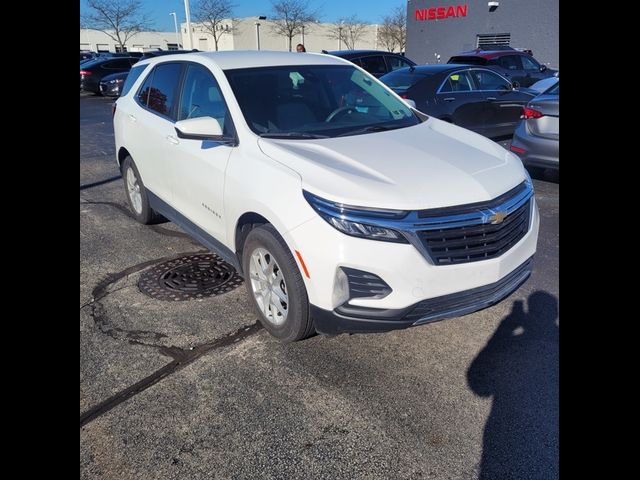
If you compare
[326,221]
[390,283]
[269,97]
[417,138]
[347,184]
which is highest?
[269,97]

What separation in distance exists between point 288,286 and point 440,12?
31.8 meters

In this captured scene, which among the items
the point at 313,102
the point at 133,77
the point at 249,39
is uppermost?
the point at 249,39

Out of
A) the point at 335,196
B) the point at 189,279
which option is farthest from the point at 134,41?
the point at 335,196

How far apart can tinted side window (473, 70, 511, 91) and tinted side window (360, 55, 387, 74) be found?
463 cm

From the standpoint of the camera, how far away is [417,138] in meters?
3.51

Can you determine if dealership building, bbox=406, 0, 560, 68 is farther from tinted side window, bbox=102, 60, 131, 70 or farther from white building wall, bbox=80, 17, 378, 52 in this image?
white building wall, bbox=80, 17, 378, 52

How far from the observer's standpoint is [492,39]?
28234 millimetres

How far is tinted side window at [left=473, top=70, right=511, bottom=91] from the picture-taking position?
859 centimetres

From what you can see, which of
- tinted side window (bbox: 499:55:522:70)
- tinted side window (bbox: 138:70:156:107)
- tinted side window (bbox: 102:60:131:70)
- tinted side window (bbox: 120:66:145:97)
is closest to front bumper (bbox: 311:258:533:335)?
tinted side window (bbox: 138:70:156:107)

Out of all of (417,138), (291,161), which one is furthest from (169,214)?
(417,138)

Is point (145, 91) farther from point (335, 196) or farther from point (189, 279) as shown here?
point (335, 196)

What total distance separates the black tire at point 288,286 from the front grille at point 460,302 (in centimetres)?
60
